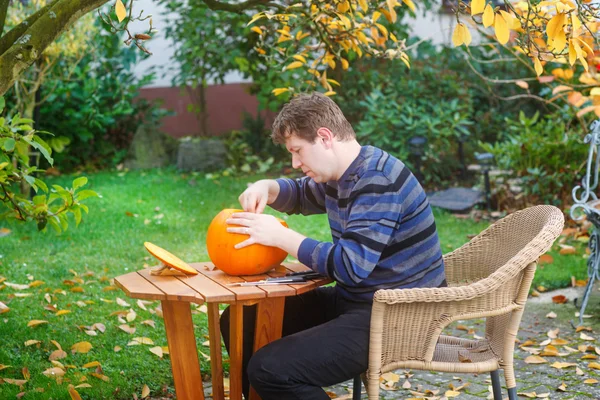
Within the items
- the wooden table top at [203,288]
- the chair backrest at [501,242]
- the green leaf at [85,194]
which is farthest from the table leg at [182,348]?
the chair backrest at [501,242]

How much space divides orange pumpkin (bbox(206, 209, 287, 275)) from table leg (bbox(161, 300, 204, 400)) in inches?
7.9

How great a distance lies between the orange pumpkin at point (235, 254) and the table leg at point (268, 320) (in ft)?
0.41

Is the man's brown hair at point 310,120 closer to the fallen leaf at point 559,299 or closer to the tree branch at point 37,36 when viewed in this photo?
the tree branch at point 37,36

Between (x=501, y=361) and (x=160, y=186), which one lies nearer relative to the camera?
(x=501, y=361)

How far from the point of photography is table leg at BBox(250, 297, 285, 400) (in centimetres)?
265

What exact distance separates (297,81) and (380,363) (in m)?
6.21

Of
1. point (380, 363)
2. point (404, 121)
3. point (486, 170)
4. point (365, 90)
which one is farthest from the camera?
point (365, 90)

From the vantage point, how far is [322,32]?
4.05 meters

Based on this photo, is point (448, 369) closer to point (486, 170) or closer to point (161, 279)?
point (161, 279)

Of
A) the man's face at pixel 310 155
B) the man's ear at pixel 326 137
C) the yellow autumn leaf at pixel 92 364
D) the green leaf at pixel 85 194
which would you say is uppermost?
the man's ear at pixel 326 137

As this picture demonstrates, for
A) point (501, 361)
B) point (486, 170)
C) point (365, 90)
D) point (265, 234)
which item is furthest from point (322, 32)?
point (365, 90)

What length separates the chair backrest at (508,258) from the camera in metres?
2.47

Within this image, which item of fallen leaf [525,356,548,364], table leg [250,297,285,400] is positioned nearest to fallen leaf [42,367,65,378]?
table leg [250,297,285,400]

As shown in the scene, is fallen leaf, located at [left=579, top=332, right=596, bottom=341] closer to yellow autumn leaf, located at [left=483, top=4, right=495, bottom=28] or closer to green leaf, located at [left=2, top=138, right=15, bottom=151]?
yellow autumn leaf, located at [left=483, top=4, right=495, bottom=28]
